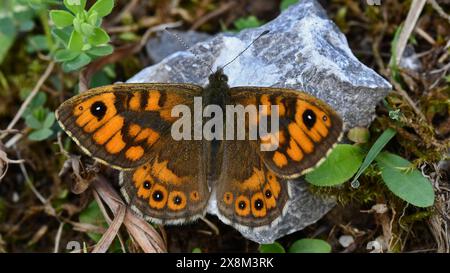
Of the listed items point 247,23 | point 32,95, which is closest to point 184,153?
point 247,23

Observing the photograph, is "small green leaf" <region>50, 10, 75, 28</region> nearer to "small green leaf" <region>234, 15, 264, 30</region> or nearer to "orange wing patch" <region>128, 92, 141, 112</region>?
"orange wing patch" <region>128, 92, 141, 112</region>

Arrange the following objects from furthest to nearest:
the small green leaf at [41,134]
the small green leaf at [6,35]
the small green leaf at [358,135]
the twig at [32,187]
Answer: the small green leaf at [6,35]
the twig at [32,187]
the small green leaf at [41,134]
the small green leaf at [358,135]

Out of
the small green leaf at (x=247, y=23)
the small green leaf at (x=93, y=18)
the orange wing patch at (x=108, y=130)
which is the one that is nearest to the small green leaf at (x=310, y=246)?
the orange wing patch at (x=108, y=130)

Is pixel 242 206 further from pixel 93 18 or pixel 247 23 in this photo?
pixel 247 23

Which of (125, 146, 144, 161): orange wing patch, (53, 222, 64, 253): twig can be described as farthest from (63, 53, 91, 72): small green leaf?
(53, 222, 64, 253): twig

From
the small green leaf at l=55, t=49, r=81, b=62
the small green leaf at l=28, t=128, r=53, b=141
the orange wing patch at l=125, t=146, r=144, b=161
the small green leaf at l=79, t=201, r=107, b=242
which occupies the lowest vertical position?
the small green leaf at l=79, t=201, r=107, b=242

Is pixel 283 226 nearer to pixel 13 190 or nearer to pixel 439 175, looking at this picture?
pixel 439 175

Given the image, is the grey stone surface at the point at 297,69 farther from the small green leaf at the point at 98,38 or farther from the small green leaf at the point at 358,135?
the small green leaf at the point at 98,38
